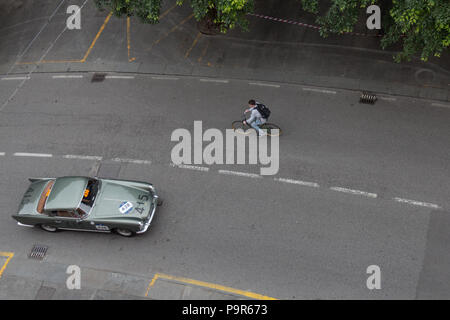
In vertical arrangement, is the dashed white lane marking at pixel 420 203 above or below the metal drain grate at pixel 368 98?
below

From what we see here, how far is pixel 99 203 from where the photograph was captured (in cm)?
1168

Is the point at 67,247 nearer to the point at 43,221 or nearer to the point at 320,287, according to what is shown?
A: the point at 43,221

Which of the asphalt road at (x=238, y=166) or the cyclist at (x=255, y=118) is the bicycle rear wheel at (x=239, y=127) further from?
the cyclist at (x=255, y=118)

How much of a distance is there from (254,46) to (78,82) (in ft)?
24.8

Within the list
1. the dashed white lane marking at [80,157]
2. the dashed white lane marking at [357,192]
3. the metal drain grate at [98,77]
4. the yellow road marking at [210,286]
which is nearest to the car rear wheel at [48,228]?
the dashed white lane marking at [80,157]

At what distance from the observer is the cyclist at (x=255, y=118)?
12.9 meters

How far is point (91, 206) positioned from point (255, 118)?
587 cm

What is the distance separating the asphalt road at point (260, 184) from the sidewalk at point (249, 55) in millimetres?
813

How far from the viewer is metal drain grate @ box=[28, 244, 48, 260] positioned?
12.0 meters

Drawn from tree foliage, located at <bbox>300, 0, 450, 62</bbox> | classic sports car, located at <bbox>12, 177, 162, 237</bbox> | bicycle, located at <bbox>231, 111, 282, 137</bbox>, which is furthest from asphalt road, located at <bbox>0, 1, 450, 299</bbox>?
tree foliage, located at <bbox>300, 0, 450, 62</bbox>

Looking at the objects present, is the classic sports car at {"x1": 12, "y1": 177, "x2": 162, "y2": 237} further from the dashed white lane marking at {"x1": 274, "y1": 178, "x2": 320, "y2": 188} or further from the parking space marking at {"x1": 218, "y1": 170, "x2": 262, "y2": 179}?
the dashed white lane marking at {"x1": 274, "y1": 178, "x2": 320, "y2": 188}

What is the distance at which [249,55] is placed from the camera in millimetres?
16453

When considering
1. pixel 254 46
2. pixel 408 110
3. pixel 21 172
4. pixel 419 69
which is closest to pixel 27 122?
pixel 21 172

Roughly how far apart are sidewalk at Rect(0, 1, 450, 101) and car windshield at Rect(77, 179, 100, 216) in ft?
21.0
